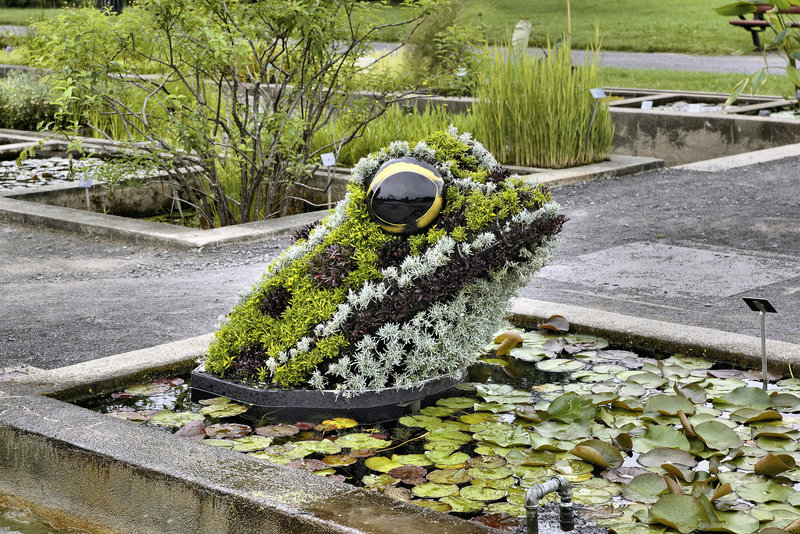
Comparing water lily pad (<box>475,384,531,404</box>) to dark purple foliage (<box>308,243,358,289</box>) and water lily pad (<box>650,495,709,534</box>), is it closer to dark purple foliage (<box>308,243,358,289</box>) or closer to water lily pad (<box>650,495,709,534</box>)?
dark purple foliage (<box>308,243,358,289</box>)

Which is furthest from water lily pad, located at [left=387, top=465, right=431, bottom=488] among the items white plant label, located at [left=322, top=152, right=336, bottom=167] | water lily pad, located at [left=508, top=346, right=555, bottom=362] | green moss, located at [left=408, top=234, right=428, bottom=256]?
white plant label, located at [left=322, top=152, right=336, bottom=167]

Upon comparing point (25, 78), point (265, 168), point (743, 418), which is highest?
point (25, 78)

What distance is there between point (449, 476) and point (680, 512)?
76 cm

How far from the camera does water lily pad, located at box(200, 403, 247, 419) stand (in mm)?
3867

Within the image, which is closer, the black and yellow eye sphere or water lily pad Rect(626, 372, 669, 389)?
the black and yellow eye sphere

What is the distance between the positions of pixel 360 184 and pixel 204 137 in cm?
372

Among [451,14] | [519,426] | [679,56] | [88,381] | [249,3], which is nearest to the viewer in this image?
[519,426]

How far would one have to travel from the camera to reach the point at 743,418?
378 cm

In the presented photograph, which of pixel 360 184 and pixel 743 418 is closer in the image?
pixel 743 418

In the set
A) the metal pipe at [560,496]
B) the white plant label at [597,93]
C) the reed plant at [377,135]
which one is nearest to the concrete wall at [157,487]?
the metal pipe at [560,496]

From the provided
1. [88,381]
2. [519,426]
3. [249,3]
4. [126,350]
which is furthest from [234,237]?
[519,426]

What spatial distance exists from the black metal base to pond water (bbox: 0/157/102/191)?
722cm

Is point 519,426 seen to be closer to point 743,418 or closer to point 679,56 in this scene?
point 743,418

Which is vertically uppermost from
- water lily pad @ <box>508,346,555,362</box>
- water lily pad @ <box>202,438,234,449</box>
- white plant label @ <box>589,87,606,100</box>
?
white plant label @ <box>589,87,606,100</box>
